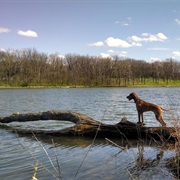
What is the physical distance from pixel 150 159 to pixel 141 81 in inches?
4678

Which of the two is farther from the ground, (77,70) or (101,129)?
(77,70)

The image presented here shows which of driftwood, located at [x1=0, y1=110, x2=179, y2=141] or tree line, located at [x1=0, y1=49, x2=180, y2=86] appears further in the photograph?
tree line, located at [x1=0, y1=49, x2=180, y2=86]

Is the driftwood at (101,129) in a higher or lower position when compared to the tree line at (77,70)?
lower

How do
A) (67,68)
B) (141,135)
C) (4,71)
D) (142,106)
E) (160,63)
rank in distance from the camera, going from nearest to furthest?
(141,135) → (142,106) → (4,71) → (67,68) → (160,63)

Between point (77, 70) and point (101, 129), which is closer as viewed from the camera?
point (101, 129)

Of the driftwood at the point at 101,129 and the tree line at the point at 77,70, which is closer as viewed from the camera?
the driftwood at the point at 101,129

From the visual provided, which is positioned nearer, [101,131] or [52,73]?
[101,131]

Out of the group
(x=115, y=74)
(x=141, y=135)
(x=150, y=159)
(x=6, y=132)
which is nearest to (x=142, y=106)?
(x=141, y=135)

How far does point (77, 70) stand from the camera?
117438mm

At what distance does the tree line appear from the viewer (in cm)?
10312

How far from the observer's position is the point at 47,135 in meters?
12.8

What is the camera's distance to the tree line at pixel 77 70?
103 metres

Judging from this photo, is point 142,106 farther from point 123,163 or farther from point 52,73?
point 52,73

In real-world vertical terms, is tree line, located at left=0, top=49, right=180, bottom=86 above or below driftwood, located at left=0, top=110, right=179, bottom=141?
above
